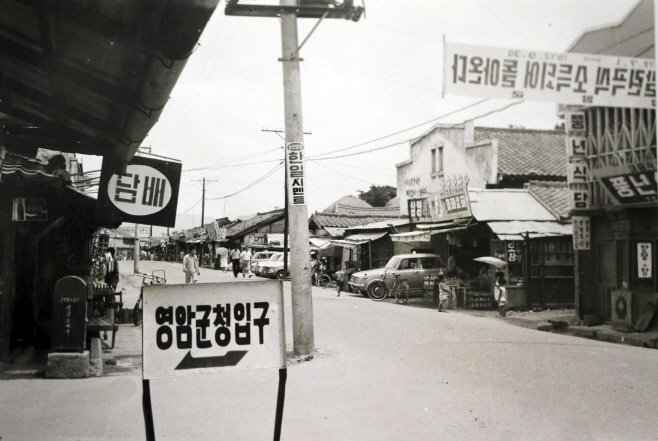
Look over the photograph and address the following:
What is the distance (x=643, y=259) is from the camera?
23.3 ft

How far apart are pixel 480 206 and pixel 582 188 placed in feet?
3.67

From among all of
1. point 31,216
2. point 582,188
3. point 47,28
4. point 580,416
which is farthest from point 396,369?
point 47,28

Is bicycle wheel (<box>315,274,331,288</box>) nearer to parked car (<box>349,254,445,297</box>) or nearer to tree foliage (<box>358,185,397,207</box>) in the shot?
parked car (<box>349,254,445,297</box>)

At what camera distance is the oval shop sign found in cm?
439

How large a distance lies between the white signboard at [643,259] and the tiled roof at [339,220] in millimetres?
4000

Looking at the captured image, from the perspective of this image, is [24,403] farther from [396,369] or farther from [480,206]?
[480,206]

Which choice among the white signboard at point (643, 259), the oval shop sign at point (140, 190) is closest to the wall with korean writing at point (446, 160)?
the oval shop sign at point (140, 190)

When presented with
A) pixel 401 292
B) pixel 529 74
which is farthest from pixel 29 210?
pixel 401 292

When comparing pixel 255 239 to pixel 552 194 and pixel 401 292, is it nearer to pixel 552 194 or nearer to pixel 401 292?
pixel 552 194

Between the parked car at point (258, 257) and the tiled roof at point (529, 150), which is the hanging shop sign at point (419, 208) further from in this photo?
the parked car at point (258, 257)

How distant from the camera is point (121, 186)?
14.9 ft

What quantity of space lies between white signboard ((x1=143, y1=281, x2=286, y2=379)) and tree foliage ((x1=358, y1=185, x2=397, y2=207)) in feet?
9.86

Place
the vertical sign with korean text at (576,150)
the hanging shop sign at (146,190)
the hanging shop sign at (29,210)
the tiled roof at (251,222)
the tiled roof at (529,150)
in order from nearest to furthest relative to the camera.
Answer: the hanging shop sign at (146,190)
the tiled roof at (529,150)
the hanging shop sign at (29,210)
the vertical sign with korean text at (576,150)
the tiled roof at (251,222)

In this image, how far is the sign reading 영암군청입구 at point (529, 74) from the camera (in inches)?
163
